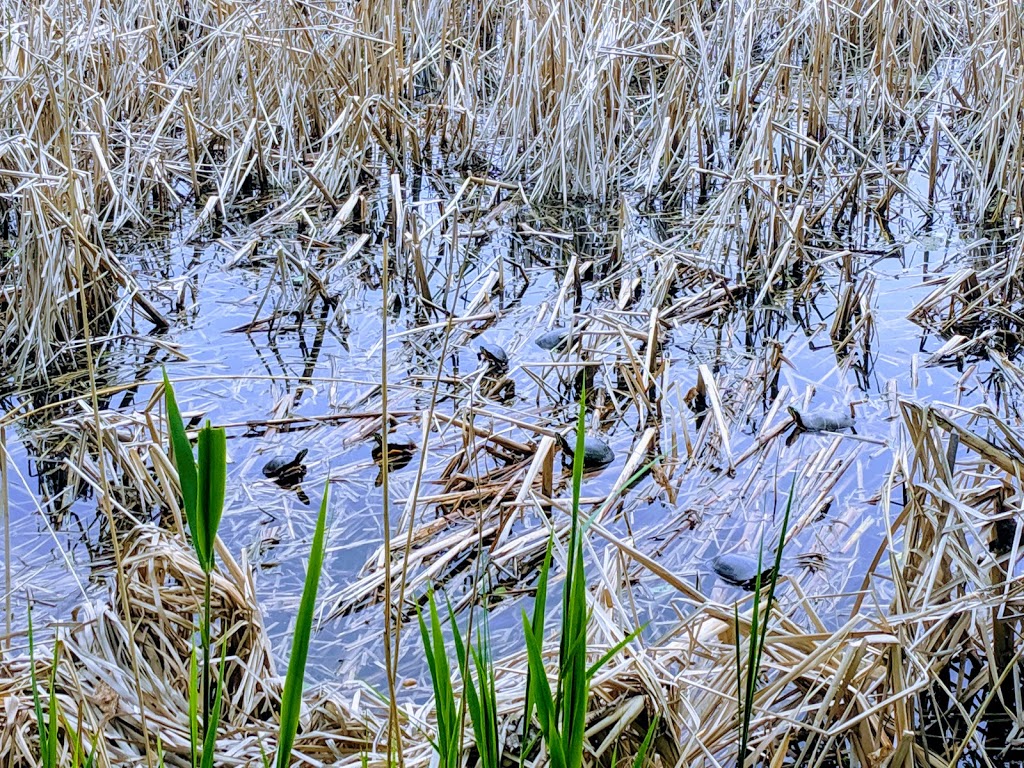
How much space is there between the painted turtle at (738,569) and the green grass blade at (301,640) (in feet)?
5.13

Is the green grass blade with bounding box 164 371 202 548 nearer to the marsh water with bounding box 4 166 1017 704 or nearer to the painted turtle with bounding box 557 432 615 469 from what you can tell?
the marsh water with bounding box 4 166 1017 704

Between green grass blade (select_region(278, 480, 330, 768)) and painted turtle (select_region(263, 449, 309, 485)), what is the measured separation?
1966mm

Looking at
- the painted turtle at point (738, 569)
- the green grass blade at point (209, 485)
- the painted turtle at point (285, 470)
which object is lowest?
the painted turtle at point (285, 470)

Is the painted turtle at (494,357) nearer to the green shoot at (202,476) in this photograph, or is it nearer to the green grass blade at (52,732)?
the green grass blade at (52,732)

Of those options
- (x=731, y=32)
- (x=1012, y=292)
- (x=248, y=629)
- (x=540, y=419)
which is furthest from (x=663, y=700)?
(x=731, y=32)

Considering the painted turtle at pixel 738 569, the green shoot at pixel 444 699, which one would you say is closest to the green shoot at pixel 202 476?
the green shoot at pixel 444 699

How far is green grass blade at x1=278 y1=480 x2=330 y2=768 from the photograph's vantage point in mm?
866

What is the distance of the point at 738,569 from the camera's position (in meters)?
2.38

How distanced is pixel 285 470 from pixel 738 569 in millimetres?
1268

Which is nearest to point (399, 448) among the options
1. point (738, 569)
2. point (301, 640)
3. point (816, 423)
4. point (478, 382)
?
point (478, 382)

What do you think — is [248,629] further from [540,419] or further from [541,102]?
[541,102]

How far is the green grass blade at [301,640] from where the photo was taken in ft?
2.84

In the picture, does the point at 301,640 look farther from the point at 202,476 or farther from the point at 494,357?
the point at 494,357

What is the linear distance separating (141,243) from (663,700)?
3.66m
